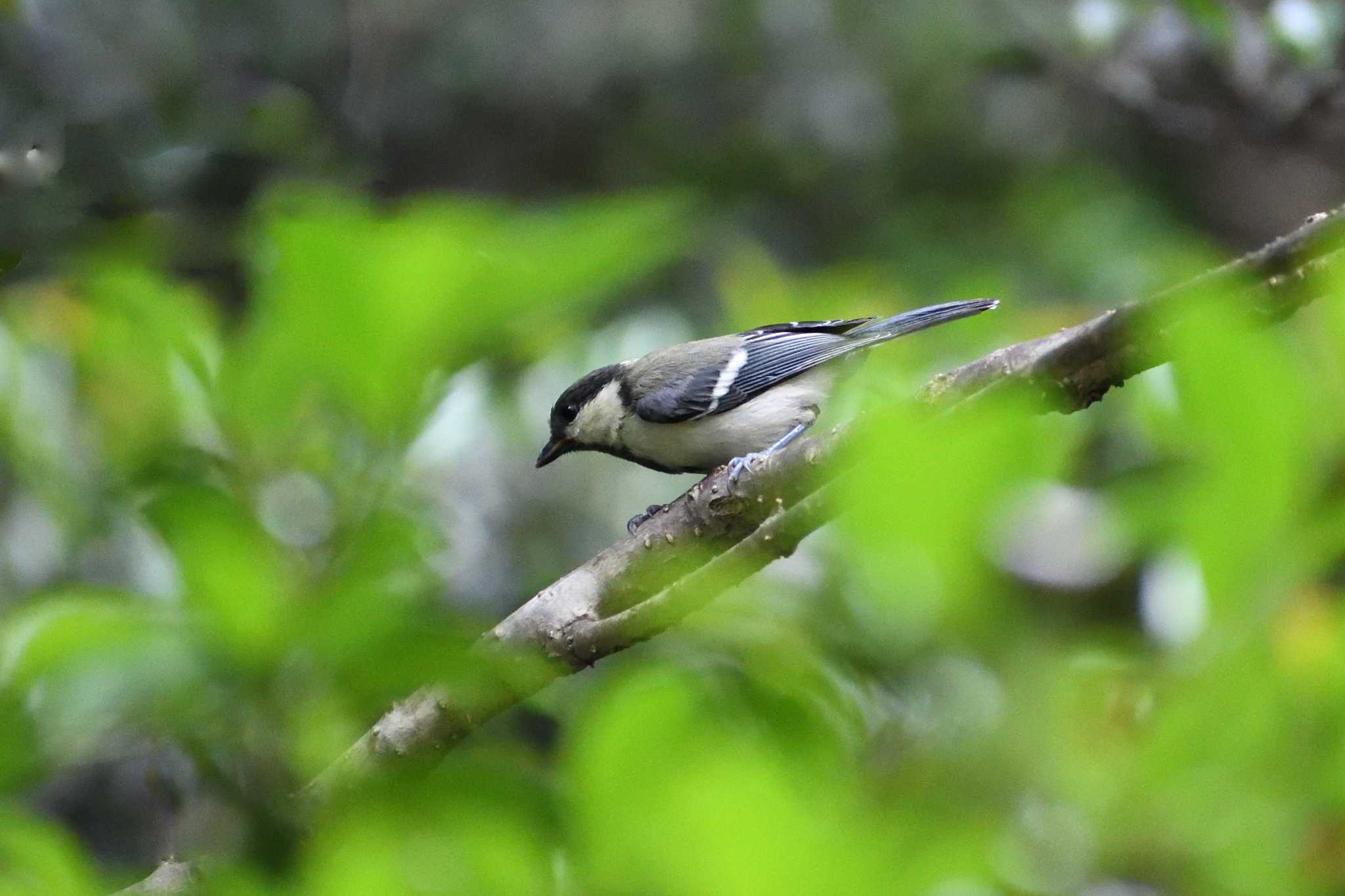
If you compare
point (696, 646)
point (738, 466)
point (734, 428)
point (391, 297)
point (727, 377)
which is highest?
point (391, 297)

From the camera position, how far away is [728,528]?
7.15 feet

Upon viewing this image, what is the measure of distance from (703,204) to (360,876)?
5.33 m

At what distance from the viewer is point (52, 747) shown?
Answer: 0.79 m

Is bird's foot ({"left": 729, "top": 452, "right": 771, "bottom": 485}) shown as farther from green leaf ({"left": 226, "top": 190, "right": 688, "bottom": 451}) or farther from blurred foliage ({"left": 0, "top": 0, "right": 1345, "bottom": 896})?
green leaf ({"left": 226, "top": 190, "right": 688, "bottom": 451})

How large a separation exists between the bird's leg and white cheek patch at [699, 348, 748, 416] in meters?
0.20

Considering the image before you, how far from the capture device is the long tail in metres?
3.21

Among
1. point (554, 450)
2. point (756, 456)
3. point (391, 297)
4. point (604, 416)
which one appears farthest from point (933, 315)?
point (391, 297)

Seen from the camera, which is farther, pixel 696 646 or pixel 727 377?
pixel 727 377

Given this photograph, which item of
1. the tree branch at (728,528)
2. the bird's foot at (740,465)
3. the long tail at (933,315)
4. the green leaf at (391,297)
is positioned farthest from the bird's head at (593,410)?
the green leaf at (391,297)

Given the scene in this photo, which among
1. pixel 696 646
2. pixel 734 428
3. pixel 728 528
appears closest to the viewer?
pixel 696 646

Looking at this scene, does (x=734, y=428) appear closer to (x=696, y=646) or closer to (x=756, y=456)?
(x=756, y=456)

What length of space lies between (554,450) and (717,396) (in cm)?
58

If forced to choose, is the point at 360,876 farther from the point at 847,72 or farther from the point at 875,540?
the point at 847,72

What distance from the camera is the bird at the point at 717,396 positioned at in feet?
11.9
